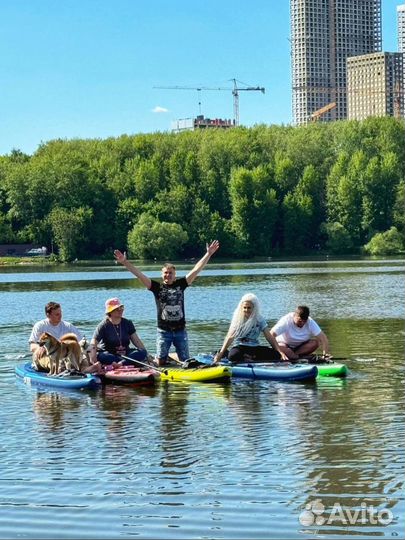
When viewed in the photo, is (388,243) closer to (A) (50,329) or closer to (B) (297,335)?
(B) (297,335)

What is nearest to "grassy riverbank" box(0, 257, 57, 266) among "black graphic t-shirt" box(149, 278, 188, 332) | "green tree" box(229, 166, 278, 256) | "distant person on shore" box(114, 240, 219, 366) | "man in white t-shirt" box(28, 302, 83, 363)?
"green tree" box(229, 166, 278, 256)

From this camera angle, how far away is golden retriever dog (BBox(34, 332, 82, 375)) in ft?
61.8

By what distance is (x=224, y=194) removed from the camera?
5002 inches

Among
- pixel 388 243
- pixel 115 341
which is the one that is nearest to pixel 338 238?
pixel 388 243

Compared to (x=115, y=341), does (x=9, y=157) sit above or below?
above

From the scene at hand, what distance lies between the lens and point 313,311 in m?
37.3

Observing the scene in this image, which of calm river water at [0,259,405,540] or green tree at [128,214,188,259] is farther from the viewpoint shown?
green tree at [128,214,188,259]

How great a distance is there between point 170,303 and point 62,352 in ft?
6.88

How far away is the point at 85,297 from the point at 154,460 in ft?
125

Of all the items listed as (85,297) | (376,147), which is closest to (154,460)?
(85,297)

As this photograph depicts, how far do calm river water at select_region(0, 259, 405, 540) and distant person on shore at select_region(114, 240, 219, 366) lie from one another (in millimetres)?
1237

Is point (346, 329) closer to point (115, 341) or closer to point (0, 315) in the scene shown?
point (115, 341)

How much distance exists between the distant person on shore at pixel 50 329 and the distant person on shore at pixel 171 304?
143 centimetres

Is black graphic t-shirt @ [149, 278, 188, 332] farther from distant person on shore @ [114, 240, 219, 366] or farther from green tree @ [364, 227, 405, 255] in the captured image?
green tree @ [364, 227, 405, 255]
